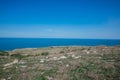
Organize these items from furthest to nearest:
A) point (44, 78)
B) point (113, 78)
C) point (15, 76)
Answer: point (15, 76), point (44, 78), point (113, 78)

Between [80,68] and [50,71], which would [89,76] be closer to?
[80,68]

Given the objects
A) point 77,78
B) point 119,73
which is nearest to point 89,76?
point 77,78

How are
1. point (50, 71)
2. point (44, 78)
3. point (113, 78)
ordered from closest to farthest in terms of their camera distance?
point (113, 78) < point (44, 78) < point (50, 71)

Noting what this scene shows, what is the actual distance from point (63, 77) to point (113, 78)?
12.6ft

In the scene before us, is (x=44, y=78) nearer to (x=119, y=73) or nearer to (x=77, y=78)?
(x=77, y=78)

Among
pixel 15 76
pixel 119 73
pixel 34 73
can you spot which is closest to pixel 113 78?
pixel 119 73

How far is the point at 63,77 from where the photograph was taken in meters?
10.0

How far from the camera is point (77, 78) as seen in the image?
382 inches

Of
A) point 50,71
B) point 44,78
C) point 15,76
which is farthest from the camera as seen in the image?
point 50,71

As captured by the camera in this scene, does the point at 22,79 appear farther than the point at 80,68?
No

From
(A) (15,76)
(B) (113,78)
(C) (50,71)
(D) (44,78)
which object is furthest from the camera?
(C) (50,71)

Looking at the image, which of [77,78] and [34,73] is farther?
[34,73]

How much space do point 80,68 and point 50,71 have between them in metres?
2.86

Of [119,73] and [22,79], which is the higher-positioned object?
[119,73]
